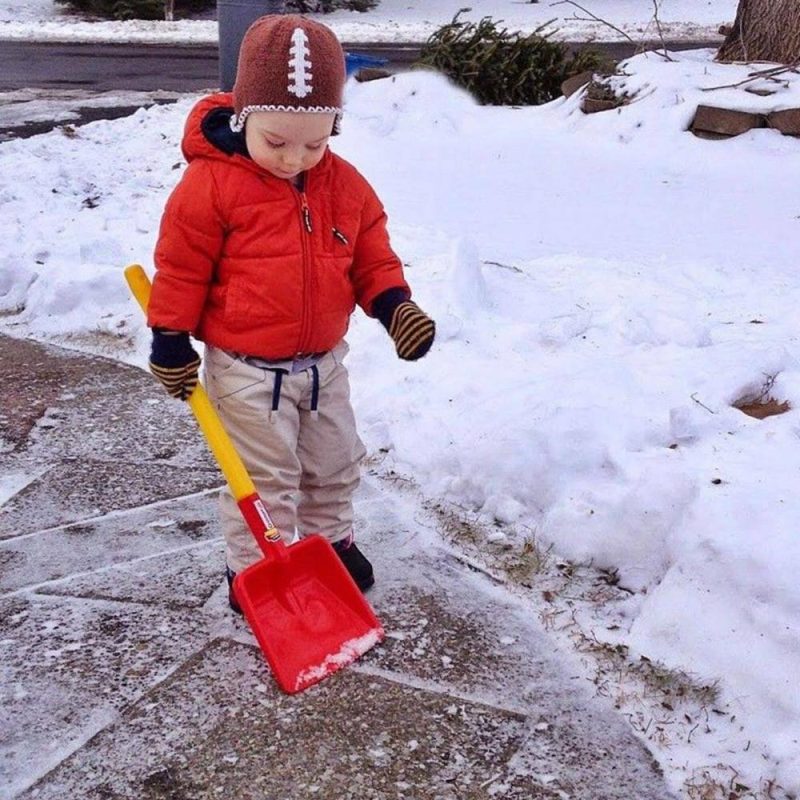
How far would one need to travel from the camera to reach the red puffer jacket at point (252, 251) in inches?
92.8

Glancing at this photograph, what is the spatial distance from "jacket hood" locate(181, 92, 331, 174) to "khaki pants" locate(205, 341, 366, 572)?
459 millimetres

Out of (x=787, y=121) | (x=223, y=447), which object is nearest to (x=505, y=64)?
(x=787, y=121)

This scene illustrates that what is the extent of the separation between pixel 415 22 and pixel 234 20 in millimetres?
19507

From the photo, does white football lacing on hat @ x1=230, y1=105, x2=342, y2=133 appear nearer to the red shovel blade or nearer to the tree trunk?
the red shovel blade

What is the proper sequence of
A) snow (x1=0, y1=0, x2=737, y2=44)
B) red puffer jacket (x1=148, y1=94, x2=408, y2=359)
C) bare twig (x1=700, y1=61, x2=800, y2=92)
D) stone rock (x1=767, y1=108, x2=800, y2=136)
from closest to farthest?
red puffer jacket (x1=148, y1=94, x2=408, y2=359)
stone rock (x1=767, y1=108, x2=800, y2=136)
bare twig (x1=700, y1=61, x2=800, y2=92)
snow (x1=0, y1=0, x2=737, y2=44)

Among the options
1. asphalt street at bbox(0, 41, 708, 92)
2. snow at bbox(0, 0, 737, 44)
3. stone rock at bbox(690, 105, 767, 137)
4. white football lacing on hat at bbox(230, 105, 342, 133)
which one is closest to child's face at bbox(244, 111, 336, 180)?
white football lacing on hat at bbox(230, 105, 342, 133)

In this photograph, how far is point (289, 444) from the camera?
8.50 ft

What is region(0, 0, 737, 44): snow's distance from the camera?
1884 cm

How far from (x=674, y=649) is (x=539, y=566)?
48 centimetres

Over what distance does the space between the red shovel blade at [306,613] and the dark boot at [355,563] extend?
216 mm

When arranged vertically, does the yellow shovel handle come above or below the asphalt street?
above

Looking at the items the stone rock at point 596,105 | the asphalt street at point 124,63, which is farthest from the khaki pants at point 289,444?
the asphalt street at point 124,63

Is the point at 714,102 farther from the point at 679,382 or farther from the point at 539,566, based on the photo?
the point at 539,566

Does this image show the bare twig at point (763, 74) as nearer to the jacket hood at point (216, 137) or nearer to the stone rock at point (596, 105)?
the stone rock at point (596, 105)
